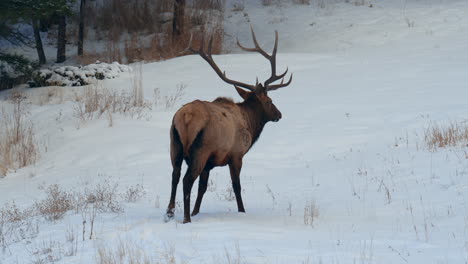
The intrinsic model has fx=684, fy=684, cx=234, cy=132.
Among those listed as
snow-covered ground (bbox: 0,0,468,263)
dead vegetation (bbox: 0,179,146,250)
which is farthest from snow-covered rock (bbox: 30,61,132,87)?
dead vegetation (bbox: 0,179,146,250)

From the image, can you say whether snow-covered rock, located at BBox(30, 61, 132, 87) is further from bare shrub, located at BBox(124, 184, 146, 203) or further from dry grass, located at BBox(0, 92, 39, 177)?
bare shrub, located at BBox(124, 184, 146, 203)

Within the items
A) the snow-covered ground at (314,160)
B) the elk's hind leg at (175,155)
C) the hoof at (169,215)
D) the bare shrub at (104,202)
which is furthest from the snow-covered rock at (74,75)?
the hoof at (169,215)

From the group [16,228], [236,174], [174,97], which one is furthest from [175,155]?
[174,97]

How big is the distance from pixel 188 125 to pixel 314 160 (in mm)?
4682

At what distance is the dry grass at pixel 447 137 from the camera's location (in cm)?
1032

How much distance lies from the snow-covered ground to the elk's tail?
888 mm

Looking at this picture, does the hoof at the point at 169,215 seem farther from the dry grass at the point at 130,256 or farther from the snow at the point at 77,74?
the snow at the point at 77,74

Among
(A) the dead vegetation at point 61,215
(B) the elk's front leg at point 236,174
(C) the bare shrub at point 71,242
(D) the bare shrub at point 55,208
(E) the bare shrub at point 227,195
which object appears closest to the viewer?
(C) the bare shrub at point 71,242

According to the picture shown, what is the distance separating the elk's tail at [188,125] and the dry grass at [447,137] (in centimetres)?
454

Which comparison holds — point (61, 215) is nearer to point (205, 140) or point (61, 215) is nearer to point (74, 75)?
point (205, 140)

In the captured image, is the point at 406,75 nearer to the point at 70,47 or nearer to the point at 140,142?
the point at 140,142

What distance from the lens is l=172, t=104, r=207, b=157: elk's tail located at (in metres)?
7.34

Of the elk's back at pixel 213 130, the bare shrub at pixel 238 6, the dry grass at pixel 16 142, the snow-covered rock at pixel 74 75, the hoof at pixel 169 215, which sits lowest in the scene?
the dry grass at pixel 16 142

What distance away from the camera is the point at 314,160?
1163 cm
